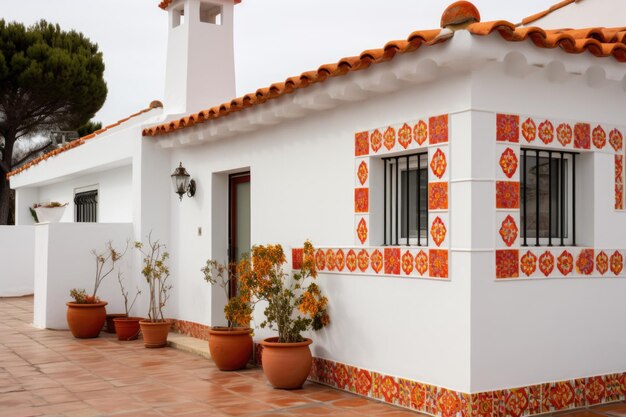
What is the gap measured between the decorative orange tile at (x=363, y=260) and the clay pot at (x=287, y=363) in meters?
0.97

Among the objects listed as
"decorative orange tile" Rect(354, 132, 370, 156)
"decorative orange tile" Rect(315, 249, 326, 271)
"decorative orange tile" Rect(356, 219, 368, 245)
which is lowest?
"decorative orange tile" Rect(315, 249, 326, 271)

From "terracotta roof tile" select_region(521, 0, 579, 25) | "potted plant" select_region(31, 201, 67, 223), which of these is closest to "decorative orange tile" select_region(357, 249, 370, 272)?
"terracotta roof tile" select_region(521, 0, 579, 25)

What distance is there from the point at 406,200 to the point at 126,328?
5797mm

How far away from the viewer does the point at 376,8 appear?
12.6m

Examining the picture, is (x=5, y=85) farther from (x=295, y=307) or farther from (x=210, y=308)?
(x=295, y=307)

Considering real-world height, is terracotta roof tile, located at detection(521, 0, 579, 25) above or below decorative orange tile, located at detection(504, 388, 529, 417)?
above

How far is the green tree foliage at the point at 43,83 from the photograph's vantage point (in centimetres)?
2575

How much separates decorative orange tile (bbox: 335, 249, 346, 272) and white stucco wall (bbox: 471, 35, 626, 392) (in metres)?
1.81

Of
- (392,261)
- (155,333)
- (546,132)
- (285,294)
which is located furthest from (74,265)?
(546,132)

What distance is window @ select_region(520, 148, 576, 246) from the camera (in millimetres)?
6688

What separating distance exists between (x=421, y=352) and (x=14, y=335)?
773 centimetres

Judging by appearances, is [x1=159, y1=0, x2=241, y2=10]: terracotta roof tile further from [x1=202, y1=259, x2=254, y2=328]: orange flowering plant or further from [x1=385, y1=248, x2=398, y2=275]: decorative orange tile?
[x1=385, y1=248, x2=398, y2=275]: decorative orange tile

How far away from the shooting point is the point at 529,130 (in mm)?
6477

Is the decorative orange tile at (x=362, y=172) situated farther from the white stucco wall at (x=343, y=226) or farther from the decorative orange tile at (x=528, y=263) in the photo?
the decorative orange tile at (x=528, y=263)
